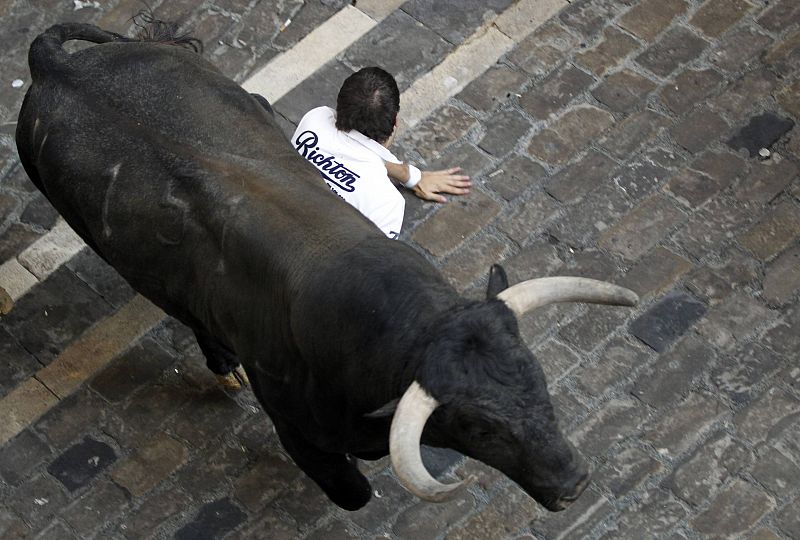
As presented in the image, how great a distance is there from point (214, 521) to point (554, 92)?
3.44 m

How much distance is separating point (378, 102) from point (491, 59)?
1.66 metres

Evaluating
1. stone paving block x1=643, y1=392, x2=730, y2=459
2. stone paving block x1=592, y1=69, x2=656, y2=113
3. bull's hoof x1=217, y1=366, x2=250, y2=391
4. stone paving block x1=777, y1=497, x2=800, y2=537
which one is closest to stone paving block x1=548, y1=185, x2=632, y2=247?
stone paving block x1=592, y1=69, x2=656, y2=113

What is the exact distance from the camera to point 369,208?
6559mm

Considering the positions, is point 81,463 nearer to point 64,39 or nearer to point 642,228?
point 64,39

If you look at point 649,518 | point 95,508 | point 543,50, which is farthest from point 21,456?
point 543,50

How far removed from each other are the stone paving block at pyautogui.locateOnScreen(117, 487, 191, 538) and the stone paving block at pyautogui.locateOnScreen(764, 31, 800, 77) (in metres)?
4.49

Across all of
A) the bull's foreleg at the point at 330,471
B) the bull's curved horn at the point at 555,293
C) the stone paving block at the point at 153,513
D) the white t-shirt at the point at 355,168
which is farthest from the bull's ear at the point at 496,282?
the stone paving block at the point at 153,513

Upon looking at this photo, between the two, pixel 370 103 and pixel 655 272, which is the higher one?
pixel 370 103

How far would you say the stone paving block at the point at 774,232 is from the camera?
6.98 meters

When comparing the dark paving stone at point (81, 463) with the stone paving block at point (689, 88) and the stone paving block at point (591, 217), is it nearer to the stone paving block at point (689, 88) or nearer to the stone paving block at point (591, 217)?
the stone paving block at point (591, 217)

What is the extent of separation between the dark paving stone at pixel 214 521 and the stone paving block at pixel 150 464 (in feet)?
1.05

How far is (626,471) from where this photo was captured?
246 inches

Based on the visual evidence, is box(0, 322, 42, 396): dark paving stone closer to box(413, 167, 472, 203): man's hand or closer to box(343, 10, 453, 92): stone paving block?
box(413, 167, 472, 203): man's hand

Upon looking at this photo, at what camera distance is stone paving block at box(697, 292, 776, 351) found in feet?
21.8
